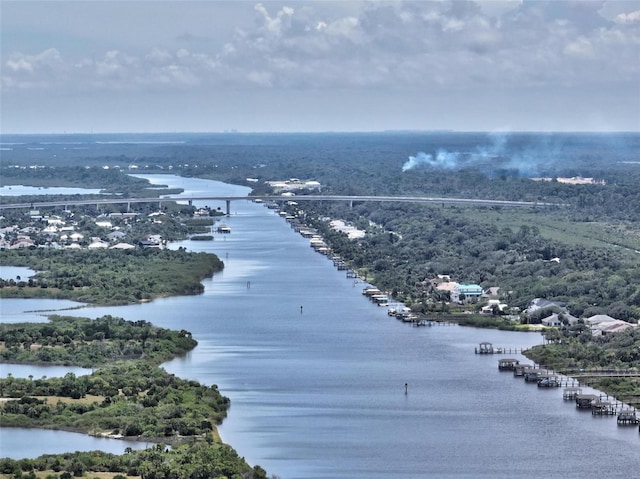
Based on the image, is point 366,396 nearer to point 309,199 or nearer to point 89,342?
point 89,342

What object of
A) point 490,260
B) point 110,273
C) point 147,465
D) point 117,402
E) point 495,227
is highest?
point 147,465

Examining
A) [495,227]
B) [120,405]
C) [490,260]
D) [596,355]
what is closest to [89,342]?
[120,405]

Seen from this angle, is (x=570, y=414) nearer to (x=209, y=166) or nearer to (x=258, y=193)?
(x=258, y=193)

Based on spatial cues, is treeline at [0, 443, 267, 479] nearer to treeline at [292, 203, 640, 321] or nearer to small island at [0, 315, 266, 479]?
small island at [0, 315, 266, 479]

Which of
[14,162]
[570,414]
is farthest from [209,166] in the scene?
[570,414]

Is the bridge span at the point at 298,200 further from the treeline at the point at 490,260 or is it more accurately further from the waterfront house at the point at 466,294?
the waterfront house at the point at 466,294
